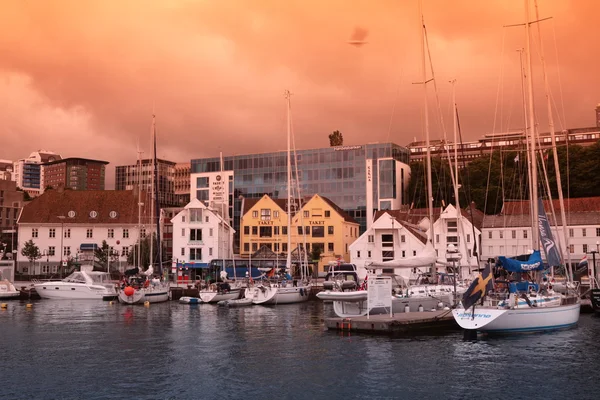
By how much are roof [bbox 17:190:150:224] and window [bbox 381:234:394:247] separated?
41450 millimetres

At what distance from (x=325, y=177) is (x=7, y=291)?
63054 mm

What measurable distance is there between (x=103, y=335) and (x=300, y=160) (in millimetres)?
85400

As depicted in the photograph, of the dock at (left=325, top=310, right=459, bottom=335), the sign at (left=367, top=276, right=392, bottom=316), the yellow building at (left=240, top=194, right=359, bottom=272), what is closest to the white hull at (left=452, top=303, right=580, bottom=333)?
the dock at (left=325, top=310, right=459, bottom=335)

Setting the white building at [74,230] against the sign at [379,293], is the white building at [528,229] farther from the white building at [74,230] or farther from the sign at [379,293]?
the white building at [74,230]

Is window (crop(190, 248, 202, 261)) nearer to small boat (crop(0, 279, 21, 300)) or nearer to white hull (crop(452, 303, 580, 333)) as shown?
small boat (crop(0, 279, 21, 300))

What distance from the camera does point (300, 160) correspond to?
127m

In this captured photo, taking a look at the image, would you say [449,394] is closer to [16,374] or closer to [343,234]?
[16,374]

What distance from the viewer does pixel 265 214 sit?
4321 inches

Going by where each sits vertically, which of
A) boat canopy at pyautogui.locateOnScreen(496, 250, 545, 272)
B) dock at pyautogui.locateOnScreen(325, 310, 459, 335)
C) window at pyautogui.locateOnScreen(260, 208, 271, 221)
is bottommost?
dock at pyautogui.locateOnScreen(325, 310, 459, 335)

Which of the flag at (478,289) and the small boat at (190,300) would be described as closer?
the flag at (478,289)

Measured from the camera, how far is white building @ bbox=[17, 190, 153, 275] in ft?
352

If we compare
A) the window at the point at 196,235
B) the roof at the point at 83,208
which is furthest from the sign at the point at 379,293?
the roof at the point at 83,208

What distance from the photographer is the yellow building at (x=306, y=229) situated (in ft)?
348

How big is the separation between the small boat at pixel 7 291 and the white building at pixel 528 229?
198 ft
